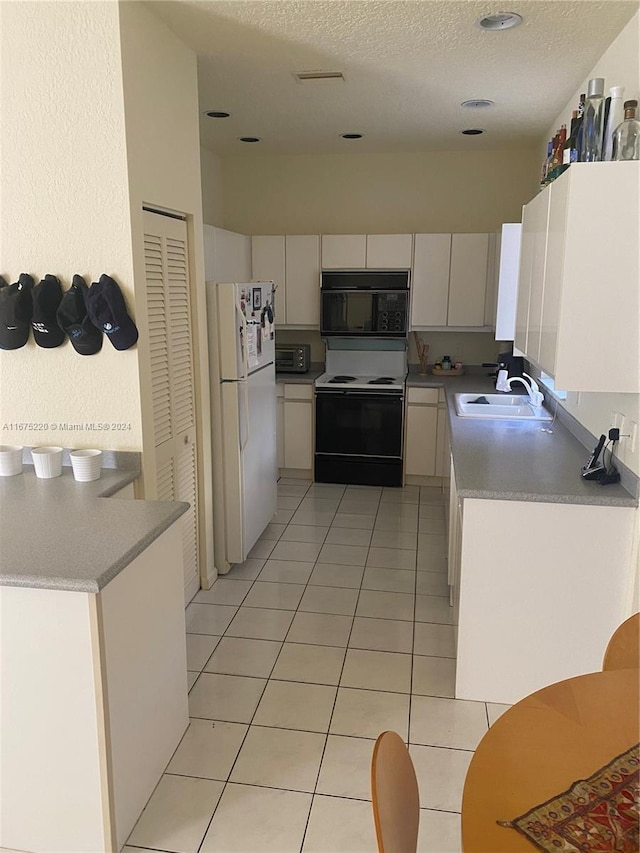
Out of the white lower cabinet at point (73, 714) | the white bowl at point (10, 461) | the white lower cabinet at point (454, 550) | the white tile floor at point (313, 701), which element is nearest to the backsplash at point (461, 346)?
the white tile floor at point (313, 701)

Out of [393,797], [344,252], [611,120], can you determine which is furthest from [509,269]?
[393,797]

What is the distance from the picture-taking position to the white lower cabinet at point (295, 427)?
17.8ft

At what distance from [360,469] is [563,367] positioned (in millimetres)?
3151

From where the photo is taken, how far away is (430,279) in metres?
5.30

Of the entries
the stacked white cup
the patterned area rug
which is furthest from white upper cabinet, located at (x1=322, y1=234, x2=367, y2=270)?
the patterned area rug

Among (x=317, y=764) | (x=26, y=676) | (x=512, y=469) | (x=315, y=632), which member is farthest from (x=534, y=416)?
(x=26, y=676)

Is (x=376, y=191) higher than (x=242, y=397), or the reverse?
(x=376, y=191)

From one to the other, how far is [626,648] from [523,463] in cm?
128

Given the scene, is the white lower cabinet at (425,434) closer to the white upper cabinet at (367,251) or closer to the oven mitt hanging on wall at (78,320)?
the white upper cabinet at (367,251)

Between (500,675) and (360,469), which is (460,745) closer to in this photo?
(500,675)

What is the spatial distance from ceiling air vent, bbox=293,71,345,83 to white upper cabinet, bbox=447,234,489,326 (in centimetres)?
197

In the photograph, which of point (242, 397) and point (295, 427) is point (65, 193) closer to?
point (242, 397)

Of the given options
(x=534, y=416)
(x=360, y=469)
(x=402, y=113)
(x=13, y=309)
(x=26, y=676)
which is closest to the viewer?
(x=26, y=676)

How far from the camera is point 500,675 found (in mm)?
2664
